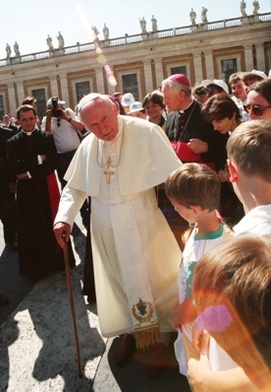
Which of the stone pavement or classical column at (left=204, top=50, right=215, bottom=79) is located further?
classical column at (left=204, top=50, right=215, bottom=79)

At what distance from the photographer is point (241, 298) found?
2.86 ft

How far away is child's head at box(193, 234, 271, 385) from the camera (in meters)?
0.85

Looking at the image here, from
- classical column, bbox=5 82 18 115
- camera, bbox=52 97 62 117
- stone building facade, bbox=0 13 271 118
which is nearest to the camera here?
camera, bbox=52 97 62 117

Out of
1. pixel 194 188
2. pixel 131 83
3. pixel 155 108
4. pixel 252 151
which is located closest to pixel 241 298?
pixel 252 151

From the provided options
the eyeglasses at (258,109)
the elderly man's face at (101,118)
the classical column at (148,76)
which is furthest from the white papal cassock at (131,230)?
the classical column at (148,76)

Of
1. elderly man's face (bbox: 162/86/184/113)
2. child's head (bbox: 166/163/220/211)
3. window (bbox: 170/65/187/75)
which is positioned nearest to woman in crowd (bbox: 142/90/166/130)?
elderly man's face (bbox: 162/86/184/113)

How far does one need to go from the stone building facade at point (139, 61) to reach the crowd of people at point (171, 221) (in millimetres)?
27682

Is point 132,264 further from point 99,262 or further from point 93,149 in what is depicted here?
point 93,149

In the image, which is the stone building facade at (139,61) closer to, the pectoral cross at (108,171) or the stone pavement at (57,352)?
the stone pavement at (57,352)

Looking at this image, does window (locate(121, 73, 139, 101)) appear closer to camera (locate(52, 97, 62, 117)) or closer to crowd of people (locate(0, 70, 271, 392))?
camera (locate(52, 97, 62, 117))

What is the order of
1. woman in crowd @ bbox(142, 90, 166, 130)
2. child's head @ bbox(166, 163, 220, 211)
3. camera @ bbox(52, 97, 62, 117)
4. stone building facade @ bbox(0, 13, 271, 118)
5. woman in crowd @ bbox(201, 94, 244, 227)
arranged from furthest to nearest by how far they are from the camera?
stone building facade @ bbox(0, 13, 271, 118), camera @ bbox(52, 97, 62, 117), woman in crowd @ bbox(142, 90, 166, 130), woman in crowd @ bbox(201, 94, 244, 227), child's head @ bbox(166, 163, 220, 211)

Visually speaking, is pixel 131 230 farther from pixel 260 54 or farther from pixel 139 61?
pixel 139 61

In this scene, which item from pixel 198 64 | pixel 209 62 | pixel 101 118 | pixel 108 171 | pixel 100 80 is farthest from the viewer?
pixel 100 80

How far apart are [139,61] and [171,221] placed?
98.8 ft
